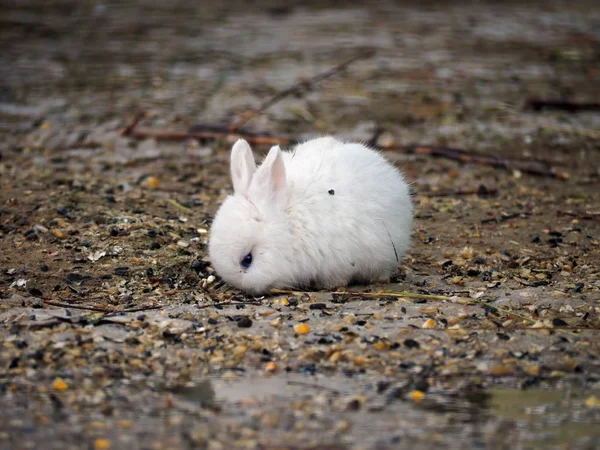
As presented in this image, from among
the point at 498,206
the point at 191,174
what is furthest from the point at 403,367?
the point at 191,174

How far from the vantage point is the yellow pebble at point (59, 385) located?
173 inches

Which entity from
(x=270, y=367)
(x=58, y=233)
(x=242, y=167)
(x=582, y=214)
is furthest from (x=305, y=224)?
(x=582, y=214)

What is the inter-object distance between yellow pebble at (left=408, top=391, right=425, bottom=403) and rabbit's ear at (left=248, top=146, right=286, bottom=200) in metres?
1.54

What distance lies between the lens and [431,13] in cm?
1510

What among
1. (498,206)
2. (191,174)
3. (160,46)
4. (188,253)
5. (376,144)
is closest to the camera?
(188,253)

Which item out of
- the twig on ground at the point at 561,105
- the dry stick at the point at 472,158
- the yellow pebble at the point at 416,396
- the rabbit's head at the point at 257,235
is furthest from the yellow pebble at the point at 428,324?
the twig on ground at the point at 561,105

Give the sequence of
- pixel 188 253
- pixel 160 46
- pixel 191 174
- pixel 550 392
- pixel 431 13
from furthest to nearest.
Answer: pixel 431 13
pixel 160 46
pixel 191 174
pixel 188 253
pixel 550 392

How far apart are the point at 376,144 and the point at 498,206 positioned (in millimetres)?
2054

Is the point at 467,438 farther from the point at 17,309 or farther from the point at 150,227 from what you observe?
the point at 150,227

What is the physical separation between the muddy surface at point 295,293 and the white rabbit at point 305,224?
178 mm

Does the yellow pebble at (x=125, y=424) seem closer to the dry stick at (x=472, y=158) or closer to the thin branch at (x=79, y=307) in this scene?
the thin branch at (x=79, y=307)

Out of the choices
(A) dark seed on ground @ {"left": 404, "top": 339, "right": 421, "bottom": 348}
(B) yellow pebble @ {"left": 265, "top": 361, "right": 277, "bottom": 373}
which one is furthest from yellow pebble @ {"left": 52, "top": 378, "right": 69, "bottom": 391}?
(A) dark seed on ground @ {"left": 404, "top": 339, "right": 421, "bottom": 348}

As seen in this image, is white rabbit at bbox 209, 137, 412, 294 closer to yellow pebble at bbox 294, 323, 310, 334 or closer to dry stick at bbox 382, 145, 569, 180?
yellow pebble at bbox 294, 323, 310, 334

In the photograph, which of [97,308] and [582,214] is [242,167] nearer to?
[97,308]
